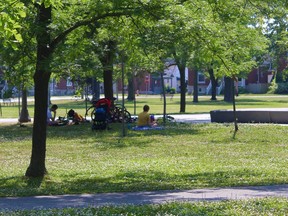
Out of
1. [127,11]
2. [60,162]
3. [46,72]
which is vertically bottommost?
[60,162]

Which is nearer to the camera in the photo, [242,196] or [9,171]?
[242,196]

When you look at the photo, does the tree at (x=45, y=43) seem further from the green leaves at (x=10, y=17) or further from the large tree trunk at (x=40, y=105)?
the green leaves at (x=10, y=17)

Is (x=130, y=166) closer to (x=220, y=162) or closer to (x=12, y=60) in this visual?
(x=220, y=162)

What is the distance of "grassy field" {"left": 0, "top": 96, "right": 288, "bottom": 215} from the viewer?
40.4ft

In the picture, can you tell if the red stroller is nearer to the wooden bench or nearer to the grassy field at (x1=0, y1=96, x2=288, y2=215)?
the grassy field at (x1=0, y1=96, x2=288, y2=215)

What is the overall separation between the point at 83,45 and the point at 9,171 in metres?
3.44

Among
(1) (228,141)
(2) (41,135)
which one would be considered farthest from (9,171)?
(1) (228,141)

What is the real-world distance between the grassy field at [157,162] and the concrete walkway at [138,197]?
20.5 inches

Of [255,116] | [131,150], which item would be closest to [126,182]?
[131,150]

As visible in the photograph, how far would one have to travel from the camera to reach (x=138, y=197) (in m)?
11.5

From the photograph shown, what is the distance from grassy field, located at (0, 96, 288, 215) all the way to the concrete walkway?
20.5 inches

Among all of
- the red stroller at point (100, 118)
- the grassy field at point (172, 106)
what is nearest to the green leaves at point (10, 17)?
the red stroller at point (100, 118)

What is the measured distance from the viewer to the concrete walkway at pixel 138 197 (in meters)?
10.8

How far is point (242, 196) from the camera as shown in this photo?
11.2m
